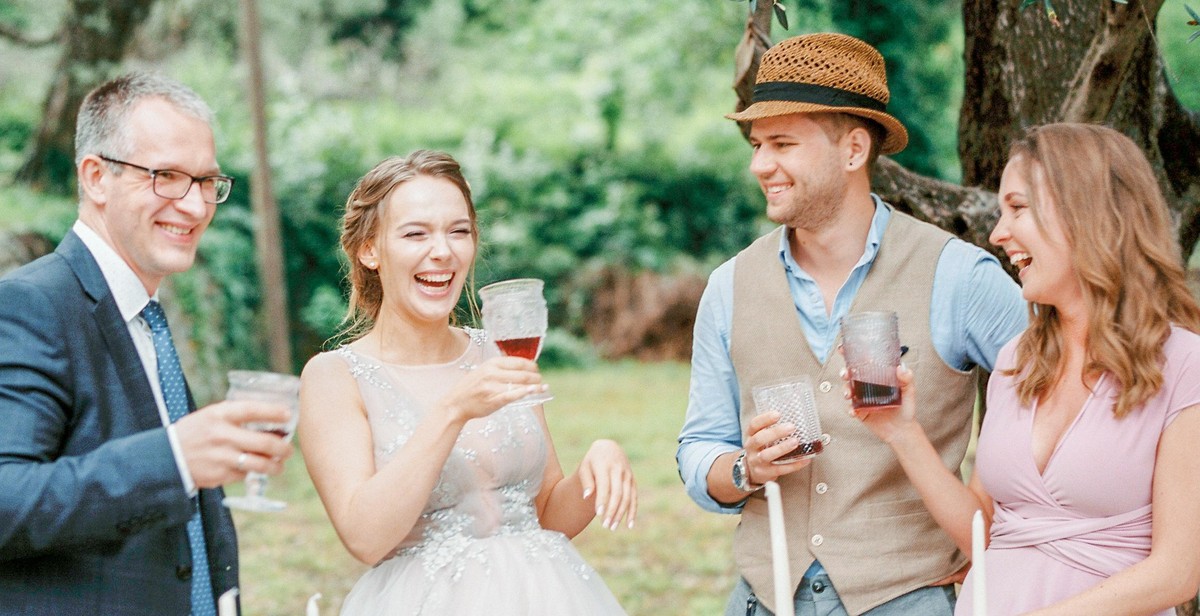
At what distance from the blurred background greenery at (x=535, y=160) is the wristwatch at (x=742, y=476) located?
466 cm

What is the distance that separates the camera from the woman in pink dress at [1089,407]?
7.14 ft

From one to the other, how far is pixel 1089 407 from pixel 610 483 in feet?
3.11

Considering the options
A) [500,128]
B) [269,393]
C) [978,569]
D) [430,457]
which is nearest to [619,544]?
[430,457]

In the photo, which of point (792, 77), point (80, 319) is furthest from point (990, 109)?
point (80, 319)

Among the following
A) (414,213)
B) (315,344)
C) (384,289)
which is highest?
(414,213)

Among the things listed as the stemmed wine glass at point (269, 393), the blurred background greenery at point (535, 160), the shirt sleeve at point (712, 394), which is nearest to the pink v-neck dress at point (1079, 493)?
the shirt sleeve at point (712, 394)

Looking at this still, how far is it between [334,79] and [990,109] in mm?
14748

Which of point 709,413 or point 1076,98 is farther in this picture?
point 1076,98

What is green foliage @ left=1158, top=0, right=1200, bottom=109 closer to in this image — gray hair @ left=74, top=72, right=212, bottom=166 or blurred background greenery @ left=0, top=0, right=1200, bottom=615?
blurred background greenery @ left=0, top=0, right=1200, bottom=615

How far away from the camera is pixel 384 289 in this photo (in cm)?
272

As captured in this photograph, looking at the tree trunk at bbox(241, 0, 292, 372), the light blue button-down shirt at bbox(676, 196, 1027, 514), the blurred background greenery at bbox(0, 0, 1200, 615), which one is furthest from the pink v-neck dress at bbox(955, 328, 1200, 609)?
the tree trunk at bbox(241, 0, 292, 372)

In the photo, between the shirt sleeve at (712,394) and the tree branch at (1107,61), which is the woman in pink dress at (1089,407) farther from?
the tree branch at (1107,61)

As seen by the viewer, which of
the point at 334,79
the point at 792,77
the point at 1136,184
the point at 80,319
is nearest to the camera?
the point at 80,319

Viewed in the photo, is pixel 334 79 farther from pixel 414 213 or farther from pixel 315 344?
pixel 414 213
